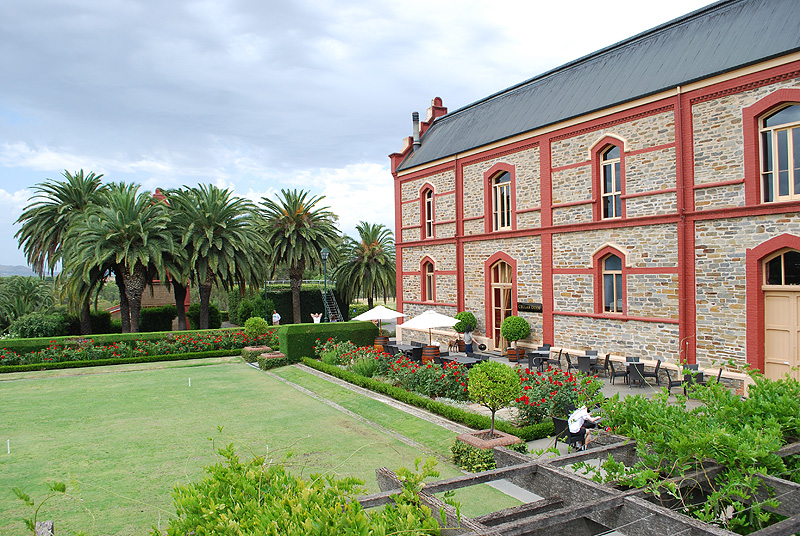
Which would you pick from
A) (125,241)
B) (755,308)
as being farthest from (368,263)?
(755,308)

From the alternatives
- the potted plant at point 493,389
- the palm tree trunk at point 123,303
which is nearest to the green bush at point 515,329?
the potted plant at point 493,389

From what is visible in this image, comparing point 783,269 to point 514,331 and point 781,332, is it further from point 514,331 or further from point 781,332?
point 514,331

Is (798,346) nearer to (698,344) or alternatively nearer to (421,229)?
(698,344)

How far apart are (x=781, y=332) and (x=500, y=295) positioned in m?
10.4

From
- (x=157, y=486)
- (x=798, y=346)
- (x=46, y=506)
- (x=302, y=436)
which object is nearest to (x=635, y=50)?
(x=798, y=346)

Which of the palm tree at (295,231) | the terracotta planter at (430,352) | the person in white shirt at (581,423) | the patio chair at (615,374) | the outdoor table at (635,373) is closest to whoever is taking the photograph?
the person in white shirt at (581,423)

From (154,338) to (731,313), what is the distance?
22756mm

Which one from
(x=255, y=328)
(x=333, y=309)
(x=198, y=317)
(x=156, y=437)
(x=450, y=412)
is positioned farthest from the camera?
(x=333, y=309)

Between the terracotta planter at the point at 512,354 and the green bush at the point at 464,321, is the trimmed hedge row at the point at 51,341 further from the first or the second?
the terracotta planter at the point at 512,354

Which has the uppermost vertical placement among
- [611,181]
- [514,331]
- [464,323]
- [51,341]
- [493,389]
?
[611,181]

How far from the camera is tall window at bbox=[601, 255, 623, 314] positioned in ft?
57.7

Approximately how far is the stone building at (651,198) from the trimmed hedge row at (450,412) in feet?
22.4

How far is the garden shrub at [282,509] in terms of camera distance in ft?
11.7

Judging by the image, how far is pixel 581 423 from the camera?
9367 mm
